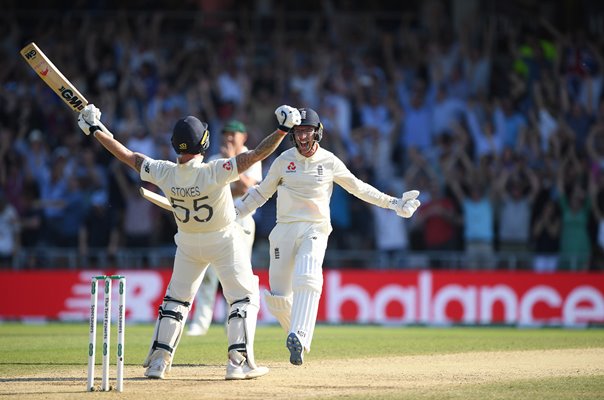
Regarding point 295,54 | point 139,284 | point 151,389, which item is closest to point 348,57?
point 295,54

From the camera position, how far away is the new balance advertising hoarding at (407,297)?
19.5 meters

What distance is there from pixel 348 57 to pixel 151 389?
556 inches

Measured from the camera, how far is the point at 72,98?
448 inches

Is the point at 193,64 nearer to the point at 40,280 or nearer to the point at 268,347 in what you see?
the point at 40,280

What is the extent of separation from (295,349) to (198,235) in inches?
56.5

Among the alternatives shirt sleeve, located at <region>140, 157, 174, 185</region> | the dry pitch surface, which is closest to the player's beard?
shirt sleeve, located at <region>140, 157, 174, 185</region>

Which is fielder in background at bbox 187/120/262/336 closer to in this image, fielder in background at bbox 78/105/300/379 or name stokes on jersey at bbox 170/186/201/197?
fielder in background at bbox 78/105/300/379

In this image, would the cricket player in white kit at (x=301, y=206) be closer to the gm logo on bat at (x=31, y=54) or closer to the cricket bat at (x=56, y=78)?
the cricket bat at (x=56, y=78)

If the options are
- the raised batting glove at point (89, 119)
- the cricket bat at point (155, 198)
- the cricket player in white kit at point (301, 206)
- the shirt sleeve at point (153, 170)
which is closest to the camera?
the shirt sleeve at point (153, 170)

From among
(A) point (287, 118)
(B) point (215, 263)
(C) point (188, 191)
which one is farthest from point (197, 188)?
(A) point (287, 118)

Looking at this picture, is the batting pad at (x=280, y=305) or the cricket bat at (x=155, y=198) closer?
the cricket bat at (x=155, y=198)

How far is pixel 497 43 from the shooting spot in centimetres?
2408

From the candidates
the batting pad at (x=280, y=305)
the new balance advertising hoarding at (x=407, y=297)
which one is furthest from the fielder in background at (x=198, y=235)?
the new balance advertising hoarding at (x=407, y=297)

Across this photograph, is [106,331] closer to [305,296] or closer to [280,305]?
[305,296]
